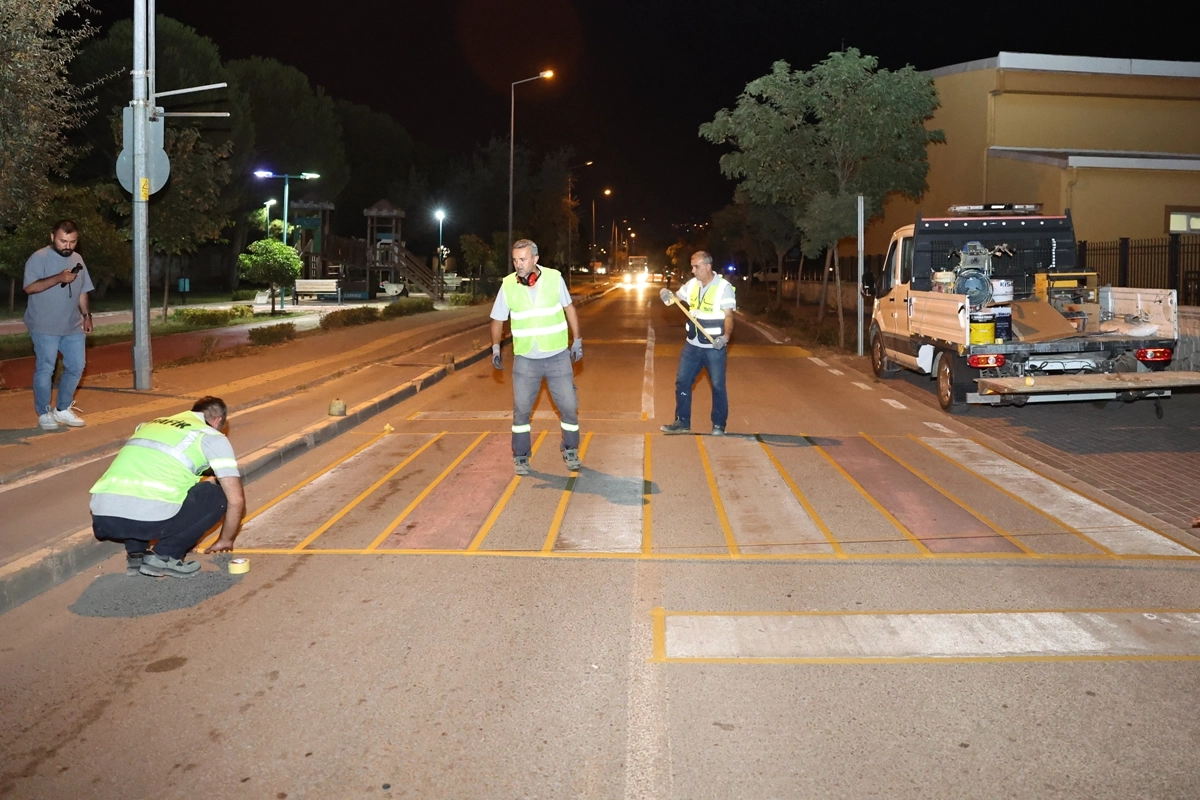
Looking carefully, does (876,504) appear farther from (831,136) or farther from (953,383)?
(831,136)

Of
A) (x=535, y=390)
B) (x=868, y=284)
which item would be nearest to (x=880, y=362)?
(x=868, y=284)

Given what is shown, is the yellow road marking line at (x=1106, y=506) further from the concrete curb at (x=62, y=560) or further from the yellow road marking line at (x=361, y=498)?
the concrete curb at (x=62, y=560)

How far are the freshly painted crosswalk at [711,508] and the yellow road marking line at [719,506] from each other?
2cm

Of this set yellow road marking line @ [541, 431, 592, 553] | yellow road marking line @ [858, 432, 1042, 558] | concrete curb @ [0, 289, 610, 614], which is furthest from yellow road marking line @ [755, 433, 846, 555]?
concrete curb @ [0, 289, 610, 614]

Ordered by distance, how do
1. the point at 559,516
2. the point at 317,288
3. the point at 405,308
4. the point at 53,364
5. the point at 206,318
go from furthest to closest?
the point at 317,288 → the point at 405,308 → the point at 206,318 → the point at 53,364 → the point at 559,516

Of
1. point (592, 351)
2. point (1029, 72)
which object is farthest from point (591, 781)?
point (1029, 72)

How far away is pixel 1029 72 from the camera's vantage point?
3547cm

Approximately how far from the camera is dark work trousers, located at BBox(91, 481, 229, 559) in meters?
6.54

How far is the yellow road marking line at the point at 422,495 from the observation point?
26.0ft

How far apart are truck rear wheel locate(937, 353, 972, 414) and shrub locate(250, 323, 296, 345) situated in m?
13.7

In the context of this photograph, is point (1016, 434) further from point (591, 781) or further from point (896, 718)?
point (591, 781)

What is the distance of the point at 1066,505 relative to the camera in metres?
8.96

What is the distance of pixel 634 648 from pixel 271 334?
19.0 metres

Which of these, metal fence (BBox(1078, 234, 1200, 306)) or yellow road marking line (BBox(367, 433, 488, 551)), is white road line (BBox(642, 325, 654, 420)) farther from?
metal fence (BBox(1078, 234, 1200, 306))
